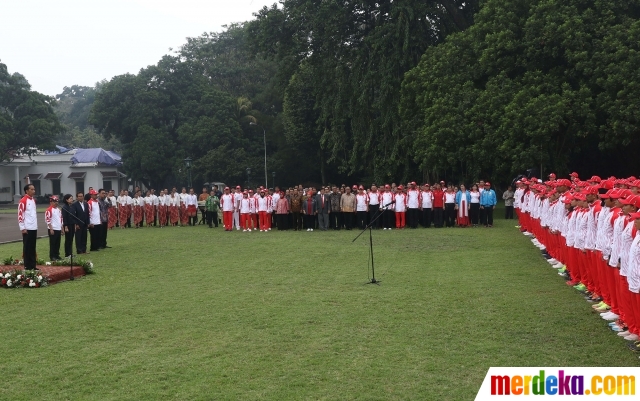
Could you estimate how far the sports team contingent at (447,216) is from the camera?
917 centimetres

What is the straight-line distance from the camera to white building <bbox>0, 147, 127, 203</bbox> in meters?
69.9

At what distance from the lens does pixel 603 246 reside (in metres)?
9.83

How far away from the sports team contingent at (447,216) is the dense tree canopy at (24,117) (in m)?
32.3

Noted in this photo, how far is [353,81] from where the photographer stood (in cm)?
3488

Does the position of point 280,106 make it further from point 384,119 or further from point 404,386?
point 404,386

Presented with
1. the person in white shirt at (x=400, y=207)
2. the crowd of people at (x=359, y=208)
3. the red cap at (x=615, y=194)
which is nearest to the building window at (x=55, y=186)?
the crowd of people at (x=359, y=208)

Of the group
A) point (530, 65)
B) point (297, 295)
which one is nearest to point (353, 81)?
point (530, 65)

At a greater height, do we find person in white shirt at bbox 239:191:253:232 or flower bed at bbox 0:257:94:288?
person in white shirt at bbox 239:191:253:232

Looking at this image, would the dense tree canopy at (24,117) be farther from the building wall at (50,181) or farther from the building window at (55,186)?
the building window at (55,186)

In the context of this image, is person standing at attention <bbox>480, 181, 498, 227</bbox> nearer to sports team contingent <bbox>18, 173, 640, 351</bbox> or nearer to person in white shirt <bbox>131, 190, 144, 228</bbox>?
sports team contingent <bbox>18, 173, 640, 351</bbox>

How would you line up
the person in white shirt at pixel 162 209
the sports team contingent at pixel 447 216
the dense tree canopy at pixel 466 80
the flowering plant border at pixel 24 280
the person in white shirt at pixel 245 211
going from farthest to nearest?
the person in white shirt at pixel 162 209 → the person in white shirt at pixel 245 211 → the dense tree canopy at pixel 466 80 → the flowering plant border at pixel 24 280 → the sports team contingent at pixel 447 216

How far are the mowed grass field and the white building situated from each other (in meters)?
55.5

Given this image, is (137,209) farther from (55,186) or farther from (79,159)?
(55,186)

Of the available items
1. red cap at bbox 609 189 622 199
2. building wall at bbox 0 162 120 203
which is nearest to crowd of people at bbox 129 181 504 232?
red cap at bbox 609 189 622 199
